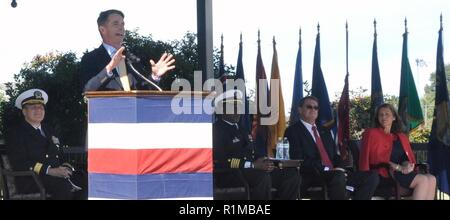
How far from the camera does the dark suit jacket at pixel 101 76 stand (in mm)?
5715

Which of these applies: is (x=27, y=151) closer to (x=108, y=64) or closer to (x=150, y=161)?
(x=108, y=64)

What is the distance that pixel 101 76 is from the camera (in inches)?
225

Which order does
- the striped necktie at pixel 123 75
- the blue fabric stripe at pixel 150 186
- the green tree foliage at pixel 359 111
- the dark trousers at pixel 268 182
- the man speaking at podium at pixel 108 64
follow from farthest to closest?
the green tree foliage at pixel 359 111 → the dark trousers at pixel 268 182 → the man speaking at podium at pixel 108 64 → the striped necktie at pixel 123 75 → the blue fabric stripe at pixel 150 186

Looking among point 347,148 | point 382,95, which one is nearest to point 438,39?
point 382,95

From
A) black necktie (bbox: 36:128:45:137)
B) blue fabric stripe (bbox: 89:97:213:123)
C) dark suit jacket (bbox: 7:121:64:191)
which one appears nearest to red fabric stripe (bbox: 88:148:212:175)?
blue fabric stripe (bbox: 89:97:213:123)

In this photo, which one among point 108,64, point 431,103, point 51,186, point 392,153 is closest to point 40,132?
point 51,186

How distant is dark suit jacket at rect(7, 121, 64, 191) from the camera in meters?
6.88

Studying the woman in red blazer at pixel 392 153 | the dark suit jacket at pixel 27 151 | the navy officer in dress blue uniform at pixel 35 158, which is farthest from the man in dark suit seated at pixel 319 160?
the dark suit jacket at pixel 27 151

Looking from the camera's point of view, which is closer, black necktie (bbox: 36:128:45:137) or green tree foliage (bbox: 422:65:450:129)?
black necktie (bbox: 36:128:45:137)

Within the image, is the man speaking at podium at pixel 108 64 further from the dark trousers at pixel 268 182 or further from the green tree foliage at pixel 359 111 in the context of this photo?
the green tree foliage at pixel 359 111

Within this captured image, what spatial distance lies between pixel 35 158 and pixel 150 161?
2379mm

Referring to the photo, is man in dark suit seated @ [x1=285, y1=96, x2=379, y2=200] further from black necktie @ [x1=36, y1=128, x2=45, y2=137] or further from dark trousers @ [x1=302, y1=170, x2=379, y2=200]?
black necktie @ [x1=36, y1=128, x2=45, y2=137]

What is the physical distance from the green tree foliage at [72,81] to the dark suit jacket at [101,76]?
3.55 m
